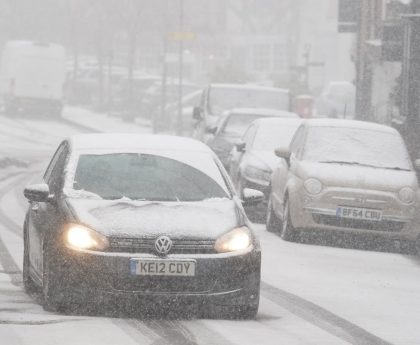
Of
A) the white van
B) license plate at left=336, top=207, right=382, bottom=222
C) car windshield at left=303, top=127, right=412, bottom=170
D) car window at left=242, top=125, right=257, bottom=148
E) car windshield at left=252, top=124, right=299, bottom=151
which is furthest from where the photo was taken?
the white van

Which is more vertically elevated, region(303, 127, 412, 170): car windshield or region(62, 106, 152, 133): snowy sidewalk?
region(303, 127, 412, 170): car windshield

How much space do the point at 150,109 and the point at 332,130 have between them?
38.2 meters

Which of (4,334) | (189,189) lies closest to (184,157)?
(189,189)

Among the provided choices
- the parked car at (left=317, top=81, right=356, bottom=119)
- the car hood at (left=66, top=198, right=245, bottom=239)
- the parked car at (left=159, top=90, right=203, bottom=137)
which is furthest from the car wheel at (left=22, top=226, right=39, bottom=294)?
the parked car at (left=317, top=81, right=356, bottom=119)

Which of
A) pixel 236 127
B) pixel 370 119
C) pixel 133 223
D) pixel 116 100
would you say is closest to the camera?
pixel 133 223

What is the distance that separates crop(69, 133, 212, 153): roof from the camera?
11.6 metres

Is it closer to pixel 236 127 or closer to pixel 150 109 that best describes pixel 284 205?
pixel 236 127

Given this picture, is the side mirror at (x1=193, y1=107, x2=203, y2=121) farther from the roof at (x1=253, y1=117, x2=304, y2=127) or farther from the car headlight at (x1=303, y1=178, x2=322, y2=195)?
the car headlight at (x1=303, y1=178, x2=322, y2=195)

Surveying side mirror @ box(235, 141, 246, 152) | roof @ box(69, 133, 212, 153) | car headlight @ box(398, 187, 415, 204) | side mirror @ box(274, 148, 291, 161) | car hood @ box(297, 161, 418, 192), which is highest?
roof @ box(69, 133, 212, 153)

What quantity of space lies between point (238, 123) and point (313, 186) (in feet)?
34.2

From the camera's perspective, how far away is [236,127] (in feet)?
91.0

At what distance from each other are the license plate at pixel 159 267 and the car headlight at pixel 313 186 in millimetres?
7511

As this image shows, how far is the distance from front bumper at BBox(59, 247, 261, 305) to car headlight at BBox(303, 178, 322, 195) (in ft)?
23.9

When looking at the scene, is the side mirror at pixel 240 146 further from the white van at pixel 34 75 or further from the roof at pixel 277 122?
the white van at pixel 34 75
